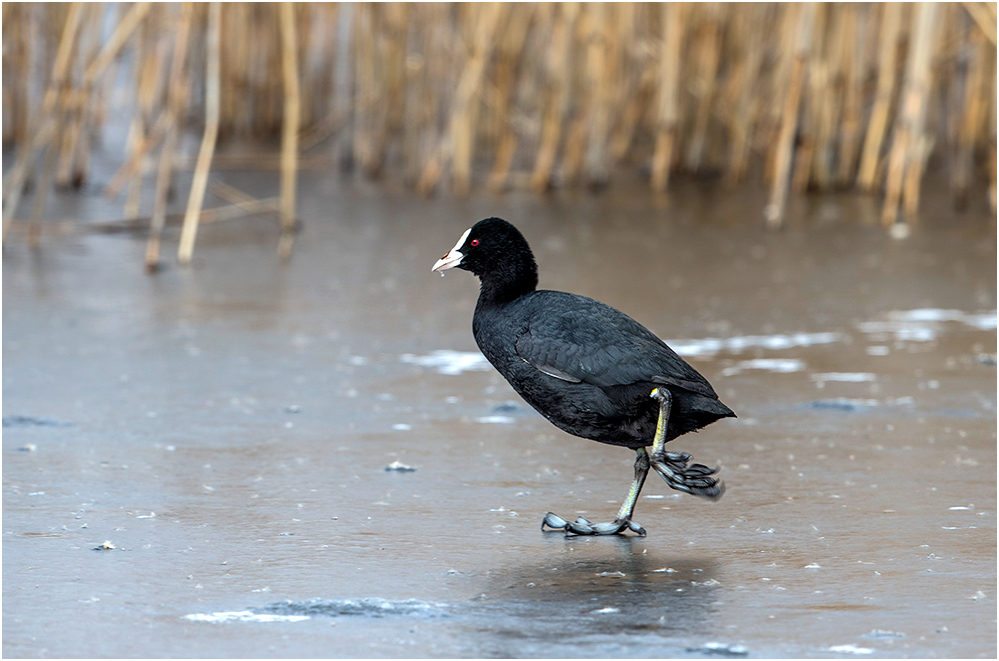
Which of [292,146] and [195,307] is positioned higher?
[292,146]

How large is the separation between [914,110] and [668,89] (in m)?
1.85

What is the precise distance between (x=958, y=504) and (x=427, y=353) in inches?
106

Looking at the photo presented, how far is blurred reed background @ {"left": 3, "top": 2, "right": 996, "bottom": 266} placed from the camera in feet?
31.9

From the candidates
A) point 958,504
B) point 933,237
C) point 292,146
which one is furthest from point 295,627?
point 933,237

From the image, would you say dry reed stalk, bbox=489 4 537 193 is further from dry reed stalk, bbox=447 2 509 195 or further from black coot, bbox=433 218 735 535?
black coot, bbox=433 218 735 535

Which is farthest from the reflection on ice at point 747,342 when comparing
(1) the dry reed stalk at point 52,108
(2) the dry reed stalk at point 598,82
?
(2) the dry reed stalk at point 598,82

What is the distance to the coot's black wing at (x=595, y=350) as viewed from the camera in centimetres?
370

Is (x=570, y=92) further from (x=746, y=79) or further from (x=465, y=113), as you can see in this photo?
(x=746, y=79)

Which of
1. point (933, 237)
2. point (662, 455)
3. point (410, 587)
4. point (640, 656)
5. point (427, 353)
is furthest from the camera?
point (933, 237)

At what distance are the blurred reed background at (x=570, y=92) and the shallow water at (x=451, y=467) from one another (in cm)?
170

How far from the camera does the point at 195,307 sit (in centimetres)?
690

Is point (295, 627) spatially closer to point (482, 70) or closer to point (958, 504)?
point (958, 504)

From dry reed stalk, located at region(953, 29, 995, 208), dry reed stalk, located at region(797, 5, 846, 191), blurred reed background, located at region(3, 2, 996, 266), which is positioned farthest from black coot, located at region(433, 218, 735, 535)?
dry reed stalk, located at region(953, 29, 995, 208)

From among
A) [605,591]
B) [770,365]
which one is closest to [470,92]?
[770,365]
